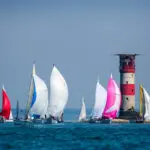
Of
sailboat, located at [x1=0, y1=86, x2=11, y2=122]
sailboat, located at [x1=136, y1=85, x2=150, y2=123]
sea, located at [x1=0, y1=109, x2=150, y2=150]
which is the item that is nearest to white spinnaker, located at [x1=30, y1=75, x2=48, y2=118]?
sailboat, located at [x1=0, y1=86, x2=11, y2=122]

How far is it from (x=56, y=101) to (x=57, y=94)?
3.90 feet

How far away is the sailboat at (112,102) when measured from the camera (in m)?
154

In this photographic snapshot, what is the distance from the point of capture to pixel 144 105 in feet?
519

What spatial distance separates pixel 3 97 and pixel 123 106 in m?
18.9

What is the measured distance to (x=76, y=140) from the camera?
101 meters

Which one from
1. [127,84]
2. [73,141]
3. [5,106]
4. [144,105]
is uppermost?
[127,84]

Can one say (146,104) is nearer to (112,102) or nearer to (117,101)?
(117,101)

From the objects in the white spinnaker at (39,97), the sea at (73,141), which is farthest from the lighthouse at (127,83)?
the sea at (73,141)

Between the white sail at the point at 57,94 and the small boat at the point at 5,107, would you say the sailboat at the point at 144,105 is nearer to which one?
the white sail at the point at 57,94

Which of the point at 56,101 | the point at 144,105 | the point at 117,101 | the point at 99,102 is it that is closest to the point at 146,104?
the point at 144,105

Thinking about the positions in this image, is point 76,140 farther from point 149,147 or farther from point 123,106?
point 123,106

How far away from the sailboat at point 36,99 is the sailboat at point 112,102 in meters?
18.6

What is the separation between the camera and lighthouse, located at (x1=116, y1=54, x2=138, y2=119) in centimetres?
15762

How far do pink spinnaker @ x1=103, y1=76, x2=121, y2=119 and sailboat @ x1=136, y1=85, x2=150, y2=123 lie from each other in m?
4.09
